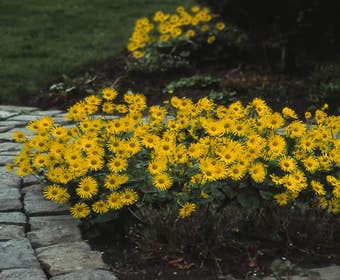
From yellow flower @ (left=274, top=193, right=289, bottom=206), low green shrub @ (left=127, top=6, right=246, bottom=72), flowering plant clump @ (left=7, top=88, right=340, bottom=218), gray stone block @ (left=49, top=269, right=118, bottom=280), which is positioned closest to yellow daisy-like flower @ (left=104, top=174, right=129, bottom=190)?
flowering plant clump @ (left=7, top=88, right=340, bottom=218)

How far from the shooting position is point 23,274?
322 centimetres

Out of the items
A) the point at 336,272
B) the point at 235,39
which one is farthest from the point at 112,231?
the point at 235,39

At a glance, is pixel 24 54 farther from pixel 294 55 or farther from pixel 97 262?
pixel 97 262

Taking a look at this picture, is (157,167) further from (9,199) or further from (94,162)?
(9,199)

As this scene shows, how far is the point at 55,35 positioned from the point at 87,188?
739 centimetres

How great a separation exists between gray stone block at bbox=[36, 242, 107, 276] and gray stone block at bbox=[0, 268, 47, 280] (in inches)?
2.1

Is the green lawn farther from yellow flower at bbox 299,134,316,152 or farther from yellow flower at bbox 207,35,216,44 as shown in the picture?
yellow flower at bbox 299,134,316,152

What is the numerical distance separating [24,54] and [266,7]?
3981 millimetres

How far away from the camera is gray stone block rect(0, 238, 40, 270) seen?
3344 mm

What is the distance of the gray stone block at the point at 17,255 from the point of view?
3344 mm

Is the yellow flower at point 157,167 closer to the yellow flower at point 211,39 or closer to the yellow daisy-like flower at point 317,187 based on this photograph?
the yellow daisy-like flower at point 317,187

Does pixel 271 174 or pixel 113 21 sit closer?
pixel 271 174

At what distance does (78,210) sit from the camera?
3.72 metres

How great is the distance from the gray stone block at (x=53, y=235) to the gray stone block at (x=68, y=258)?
66 millimetres
